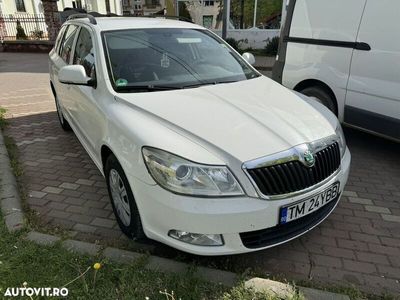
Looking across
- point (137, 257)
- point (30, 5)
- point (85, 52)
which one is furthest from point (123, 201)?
point (30, 5)

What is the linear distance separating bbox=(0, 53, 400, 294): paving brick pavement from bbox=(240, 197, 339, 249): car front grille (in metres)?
0.30

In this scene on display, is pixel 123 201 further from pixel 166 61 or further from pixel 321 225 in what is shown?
pixel 321 225

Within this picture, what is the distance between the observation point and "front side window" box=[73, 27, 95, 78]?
11.8 feet

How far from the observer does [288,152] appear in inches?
96.5

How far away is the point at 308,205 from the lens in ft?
8.41

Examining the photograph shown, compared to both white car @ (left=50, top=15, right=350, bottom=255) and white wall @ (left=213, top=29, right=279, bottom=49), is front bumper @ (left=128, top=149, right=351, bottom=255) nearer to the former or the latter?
white car @ (left=50, top=15, right=350, bottom=255)

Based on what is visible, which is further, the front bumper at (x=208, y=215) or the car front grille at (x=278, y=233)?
the car front grille at (x=278, y=233)

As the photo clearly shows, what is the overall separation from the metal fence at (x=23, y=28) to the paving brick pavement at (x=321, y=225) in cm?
1919

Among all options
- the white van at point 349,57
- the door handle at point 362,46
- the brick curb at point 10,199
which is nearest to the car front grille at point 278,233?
the brick curb at point 10,199

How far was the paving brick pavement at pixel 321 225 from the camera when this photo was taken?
271 centimetres

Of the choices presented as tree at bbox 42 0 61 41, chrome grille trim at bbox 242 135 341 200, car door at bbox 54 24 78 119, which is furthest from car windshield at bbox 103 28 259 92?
tree at bbox 42 0 61 41

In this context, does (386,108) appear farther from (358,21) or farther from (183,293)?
(183,293)

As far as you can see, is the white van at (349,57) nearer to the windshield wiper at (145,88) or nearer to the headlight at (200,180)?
the windshield wiper at (145,88)

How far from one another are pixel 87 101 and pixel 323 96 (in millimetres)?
3123
